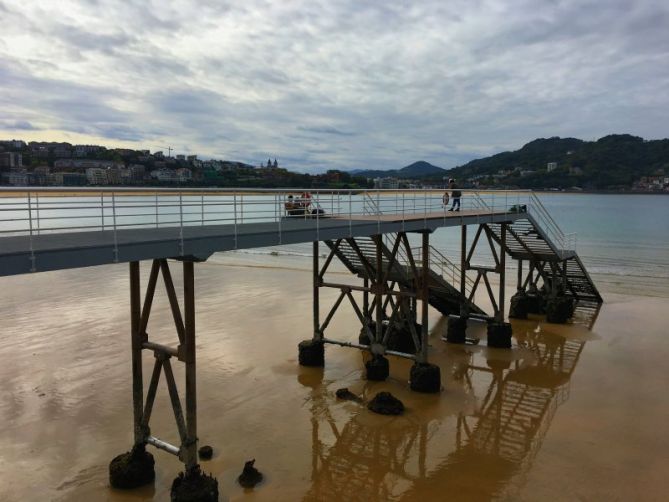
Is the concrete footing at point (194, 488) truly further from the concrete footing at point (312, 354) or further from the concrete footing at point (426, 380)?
the concrete footing at point (312, 354)

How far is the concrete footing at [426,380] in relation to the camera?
1288 cm

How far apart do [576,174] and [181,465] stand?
18432 centimetres

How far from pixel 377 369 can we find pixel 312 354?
77.0 inches

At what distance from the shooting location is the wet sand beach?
8961 mm

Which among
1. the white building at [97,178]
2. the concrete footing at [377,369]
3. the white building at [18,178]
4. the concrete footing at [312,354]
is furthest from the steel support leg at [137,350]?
the white building at [18,178]

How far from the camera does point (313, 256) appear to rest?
51.6 ft

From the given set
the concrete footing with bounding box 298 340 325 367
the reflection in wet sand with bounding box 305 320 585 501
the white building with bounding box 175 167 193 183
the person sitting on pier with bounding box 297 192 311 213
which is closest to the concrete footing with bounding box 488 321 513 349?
the reflection in wet sand with bounding box 305 320 585 501

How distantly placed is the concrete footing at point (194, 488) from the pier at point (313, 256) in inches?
2.9

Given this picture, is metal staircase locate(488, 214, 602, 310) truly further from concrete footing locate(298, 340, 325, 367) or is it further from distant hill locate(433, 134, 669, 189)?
distant hill locate(433, 134, 669, 189)

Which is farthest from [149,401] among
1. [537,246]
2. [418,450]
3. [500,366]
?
[537,246]

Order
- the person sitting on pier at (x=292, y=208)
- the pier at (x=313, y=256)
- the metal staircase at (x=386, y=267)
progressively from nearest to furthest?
the pier at (x=313, y=256) < the person sitting on pier at (x=292, y=208) < the metal staircase at (x=386, y=267)

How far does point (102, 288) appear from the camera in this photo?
1043 inches

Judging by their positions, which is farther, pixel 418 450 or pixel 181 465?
pixel 418 450

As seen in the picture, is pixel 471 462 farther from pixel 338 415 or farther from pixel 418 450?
pixel 338 415
